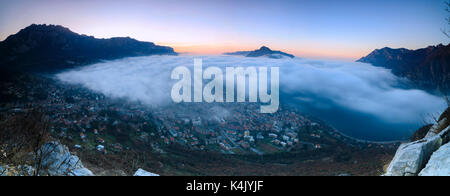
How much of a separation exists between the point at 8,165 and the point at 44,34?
437 ft

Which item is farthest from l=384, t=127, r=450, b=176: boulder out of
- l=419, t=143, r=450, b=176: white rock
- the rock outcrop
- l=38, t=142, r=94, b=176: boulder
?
l=38, t=142, r=94, b=176: boulder

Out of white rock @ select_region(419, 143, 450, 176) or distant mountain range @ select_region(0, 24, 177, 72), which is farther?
distant mountain range @ select_region(0, 24, 177, 72)

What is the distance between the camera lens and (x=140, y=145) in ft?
158

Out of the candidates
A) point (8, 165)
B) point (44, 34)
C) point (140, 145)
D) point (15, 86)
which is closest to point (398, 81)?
point (140, 145)

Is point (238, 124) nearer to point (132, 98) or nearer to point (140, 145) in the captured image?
point (140, 145)

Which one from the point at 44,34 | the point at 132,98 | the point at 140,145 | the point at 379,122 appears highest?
the point at 44,34

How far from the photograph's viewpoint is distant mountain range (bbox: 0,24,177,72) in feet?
259

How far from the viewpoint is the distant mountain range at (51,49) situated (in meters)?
78.9

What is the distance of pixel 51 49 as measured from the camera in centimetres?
9831

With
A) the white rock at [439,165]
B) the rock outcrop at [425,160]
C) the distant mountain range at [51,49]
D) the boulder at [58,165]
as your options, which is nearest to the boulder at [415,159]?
the rock outcrop at [425,160]

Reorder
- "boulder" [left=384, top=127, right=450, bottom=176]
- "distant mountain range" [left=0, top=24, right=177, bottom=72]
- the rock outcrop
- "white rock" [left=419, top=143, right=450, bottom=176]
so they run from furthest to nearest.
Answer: "distant mountain range" [left=0, top=24, right=177, bottom=72] < "boulder" [left=384, top=127, right=450, bottom=176] < the rock outcrop < "white rock" [left=419, top=143, right=450, bottom=176]

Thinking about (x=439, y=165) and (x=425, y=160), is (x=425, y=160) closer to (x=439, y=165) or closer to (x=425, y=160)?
(x=425, y=160)

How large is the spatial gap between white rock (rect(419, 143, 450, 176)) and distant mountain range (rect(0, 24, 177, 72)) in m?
100

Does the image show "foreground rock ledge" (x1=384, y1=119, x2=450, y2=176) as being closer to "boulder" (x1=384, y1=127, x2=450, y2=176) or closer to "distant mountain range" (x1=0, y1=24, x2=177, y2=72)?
"boulder" (x1=384, y1=127, x2=450, y2=176)
